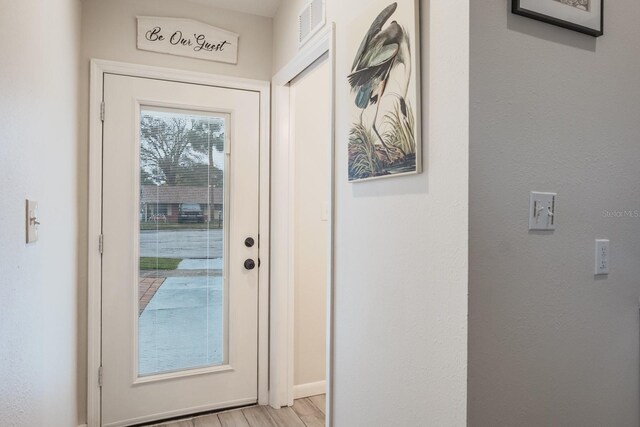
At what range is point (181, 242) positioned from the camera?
2482mm

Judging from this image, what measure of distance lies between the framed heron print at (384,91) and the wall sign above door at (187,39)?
1168mm

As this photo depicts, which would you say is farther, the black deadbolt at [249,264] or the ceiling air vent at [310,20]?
the black deadbolt at [249,264]

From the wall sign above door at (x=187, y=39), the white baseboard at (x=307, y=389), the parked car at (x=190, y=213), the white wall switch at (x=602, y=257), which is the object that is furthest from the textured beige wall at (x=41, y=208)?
the white wall switch at (x=602, y=257)

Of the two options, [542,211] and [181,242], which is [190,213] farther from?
[542,211]

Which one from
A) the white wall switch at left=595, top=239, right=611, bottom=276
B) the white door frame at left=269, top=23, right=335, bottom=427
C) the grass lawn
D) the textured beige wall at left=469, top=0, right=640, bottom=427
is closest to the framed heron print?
the textured beige wall at left=469, top=0, right=640, bottom=427

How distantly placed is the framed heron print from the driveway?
48.5 inches

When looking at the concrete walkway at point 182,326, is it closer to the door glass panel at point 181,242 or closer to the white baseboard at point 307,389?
the door glass panel at point 181,242

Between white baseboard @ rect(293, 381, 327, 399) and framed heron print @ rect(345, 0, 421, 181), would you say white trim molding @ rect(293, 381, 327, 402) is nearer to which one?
white baseboard @ rect(293, 381, 327, 399)

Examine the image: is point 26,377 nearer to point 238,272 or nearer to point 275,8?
point 238,272

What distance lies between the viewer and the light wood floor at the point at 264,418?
2.43 meters

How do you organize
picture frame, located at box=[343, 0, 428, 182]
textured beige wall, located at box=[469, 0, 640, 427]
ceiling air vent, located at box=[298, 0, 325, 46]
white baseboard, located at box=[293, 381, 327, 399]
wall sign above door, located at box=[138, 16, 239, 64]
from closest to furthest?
textured beige wall, located at box=[469, 0, 640, 427] < picture frame, located at box=[343, 0, 428, 182] < ceiling air vent, located at box=[298, 0, 325, 46] < wall sign above door, located at box=[138, 16, 239, 64] < white baseboard, located at box=[293, 381, 327, 399]

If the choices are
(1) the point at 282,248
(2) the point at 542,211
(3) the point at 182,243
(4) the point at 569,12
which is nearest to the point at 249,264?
(1) the point at 282,248

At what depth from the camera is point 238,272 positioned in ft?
8.56

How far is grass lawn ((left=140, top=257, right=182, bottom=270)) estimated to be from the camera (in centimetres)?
242
